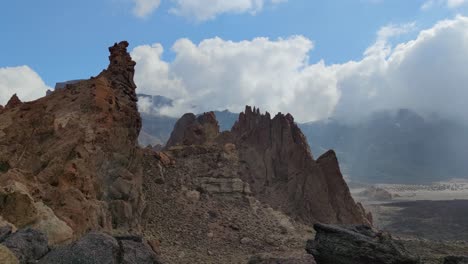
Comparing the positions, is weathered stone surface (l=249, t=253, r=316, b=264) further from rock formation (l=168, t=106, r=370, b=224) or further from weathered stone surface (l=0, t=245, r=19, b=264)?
rock formation (l=168, t=106, r=370, b=224)

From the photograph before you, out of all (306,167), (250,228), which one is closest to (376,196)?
(306,167)

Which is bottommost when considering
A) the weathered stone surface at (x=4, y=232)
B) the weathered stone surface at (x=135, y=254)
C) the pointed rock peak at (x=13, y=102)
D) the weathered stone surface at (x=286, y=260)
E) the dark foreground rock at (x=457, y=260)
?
the weathered stone surface at (x=286, y=260)

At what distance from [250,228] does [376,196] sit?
125079 millimetres

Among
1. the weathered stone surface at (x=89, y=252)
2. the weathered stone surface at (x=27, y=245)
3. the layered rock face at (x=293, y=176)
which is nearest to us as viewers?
the weathered stone surface at (x=89, y=252)

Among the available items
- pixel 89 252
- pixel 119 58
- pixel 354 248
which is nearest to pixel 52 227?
pixel 89 252

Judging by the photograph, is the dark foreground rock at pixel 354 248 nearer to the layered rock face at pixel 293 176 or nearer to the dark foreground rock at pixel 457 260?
the dark foreground rock at pixel 457 260

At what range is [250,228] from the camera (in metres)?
31.5

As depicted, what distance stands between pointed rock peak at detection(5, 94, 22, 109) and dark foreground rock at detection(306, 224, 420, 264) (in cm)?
2027

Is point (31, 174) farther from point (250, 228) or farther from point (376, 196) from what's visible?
point (376, 196)

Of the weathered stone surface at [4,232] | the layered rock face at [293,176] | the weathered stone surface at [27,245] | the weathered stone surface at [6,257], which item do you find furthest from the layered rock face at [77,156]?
the layered rock face at [293,176]

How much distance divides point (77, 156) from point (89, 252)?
1247 centimetres

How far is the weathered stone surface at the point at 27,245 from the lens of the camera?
11.7m

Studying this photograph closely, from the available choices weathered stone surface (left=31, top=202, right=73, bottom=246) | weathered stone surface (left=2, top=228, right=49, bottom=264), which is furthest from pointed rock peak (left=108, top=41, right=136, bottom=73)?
weathered stone surface (left=2, top=228, right=49, bottom=264)

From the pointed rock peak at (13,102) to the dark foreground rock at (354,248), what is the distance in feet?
66.5
